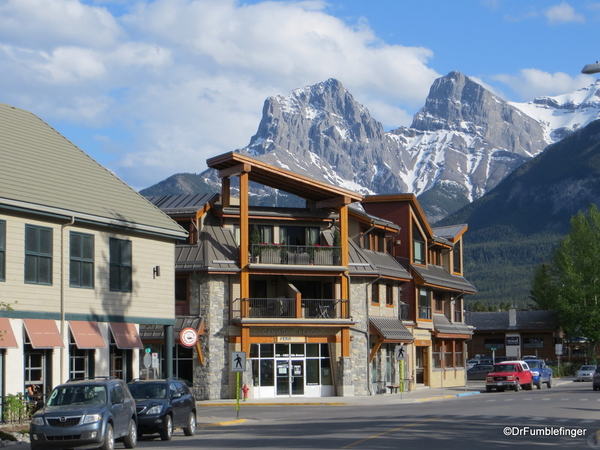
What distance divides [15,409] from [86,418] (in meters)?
7.87

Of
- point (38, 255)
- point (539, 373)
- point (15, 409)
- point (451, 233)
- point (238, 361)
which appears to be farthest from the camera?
point (451, 233)

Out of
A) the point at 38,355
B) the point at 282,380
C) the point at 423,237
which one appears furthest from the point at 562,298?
the point at 38,355

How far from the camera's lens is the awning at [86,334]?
29.8m

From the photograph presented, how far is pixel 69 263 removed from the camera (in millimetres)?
29969

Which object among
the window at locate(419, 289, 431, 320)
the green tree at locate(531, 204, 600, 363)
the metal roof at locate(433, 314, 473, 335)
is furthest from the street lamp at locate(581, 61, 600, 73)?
the green tree at locate(531, 204, 600, 363)

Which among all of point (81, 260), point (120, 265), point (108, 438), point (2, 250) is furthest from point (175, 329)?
point (108, 438)

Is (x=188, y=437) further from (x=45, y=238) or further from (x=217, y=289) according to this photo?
(x=217, y=289)

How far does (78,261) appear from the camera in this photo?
3047 centimetres

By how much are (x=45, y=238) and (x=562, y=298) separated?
69817 mm

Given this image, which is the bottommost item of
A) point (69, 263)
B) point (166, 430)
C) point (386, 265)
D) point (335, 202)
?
point (166, 430)

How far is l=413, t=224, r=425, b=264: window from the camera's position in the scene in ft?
193

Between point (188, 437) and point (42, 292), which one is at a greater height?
point (42, 292)

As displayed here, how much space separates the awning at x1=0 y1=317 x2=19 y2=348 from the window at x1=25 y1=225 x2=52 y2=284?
5.36 ft

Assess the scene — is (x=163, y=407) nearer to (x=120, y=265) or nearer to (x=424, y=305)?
(x=120, y=265)
